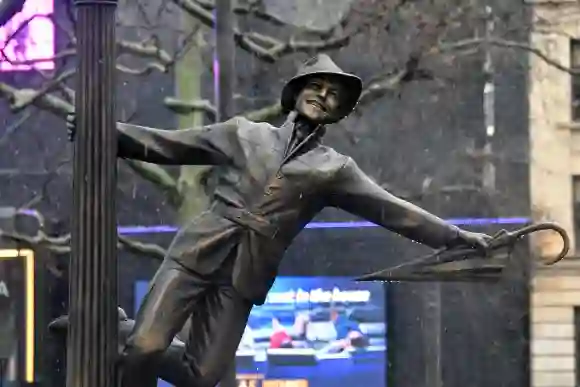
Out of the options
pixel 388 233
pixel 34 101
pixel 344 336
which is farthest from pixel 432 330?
pixel 34 101

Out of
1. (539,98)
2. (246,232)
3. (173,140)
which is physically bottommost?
(246,232)

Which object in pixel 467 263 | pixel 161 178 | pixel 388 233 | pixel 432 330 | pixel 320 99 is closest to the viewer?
pixel 320 99

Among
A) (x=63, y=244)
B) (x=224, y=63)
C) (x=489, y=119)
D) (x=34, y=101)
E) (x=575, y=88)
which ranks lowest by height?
(x=63, y=244)

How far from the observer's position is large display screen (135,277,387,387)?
41.1ft

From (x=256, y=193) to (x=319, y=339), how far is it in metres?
9.04

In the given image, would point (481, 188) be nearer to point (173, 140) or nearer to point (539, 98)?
point (539, 98)

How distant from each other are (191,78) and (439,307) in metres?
5.37

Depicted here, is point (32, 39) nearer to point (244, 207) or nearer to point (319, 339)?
point (319, 339)

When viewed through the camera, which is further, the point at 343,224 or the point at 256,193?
the point at 343,224

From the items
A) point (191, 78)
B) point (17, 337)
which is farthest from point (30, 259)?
point (191, 78)

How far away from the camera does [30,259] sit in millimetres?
12688

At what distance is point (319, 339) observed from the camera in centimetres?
1252

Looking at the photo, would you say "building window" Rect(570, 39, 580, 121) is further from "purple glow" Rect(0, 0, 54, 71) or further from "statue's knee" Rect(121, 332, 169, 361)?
"statue's knee" Rect(121, 332, 169, 361)

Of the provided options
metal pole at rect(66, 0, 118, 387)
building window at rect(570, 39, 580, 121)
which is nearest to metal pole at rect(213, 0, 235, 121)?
metal pole at rect(66, 0, 118, 387)
